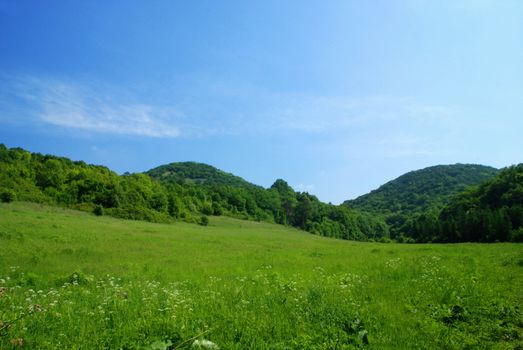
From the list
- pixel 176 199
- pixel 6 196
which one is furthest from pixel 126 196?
pixel 6 196

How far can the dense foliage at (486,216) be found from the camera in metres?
72.3

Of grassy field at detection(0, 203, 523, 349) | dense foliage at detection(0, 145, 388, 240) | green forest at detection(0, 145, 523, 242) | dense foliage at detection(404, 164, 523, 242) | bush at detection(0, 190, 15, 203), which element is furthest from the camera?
dense foliage at detection(404, 164, 523, 242)

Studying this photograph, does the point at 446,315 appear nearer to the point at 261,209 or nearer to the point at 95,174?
the point at 95,174

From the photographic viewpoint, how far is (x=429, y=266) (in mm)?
14930

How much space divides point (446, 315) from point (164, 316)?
23.3 ft

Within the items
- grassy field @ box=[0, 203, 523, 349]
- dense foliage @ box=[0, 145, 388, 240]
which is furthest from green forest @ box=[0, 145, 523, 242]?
grassy field @ box=[0, 203, 523, 349]

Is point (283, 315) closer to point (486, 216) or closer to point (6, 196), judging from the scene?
point (6, 196)

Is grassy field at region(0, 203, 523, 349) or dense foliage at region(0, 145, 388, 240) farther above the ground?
dense foliage at region(0, 145, 388, 240)

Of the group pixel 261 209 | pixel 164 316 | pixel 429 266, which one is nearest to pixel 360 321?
pixel 164 316

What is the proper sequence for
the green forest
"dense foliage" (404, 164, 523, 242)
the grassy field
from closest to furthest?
the grassy field
the green forest
"dense foliage" (404, 164, 523, 242)

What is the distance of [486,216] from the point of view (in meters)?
77.1

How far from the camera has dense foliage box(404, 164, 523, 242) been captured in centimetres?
7231

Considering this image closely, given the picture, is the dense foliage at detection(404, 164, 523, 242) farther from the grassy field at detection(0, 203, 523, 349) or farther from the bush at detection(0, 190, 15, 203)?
the bush at detection(0, 190, 15, 203)

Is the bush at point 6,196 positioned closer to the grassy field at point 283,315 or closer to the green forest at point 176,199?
the green forest at point 176,199
